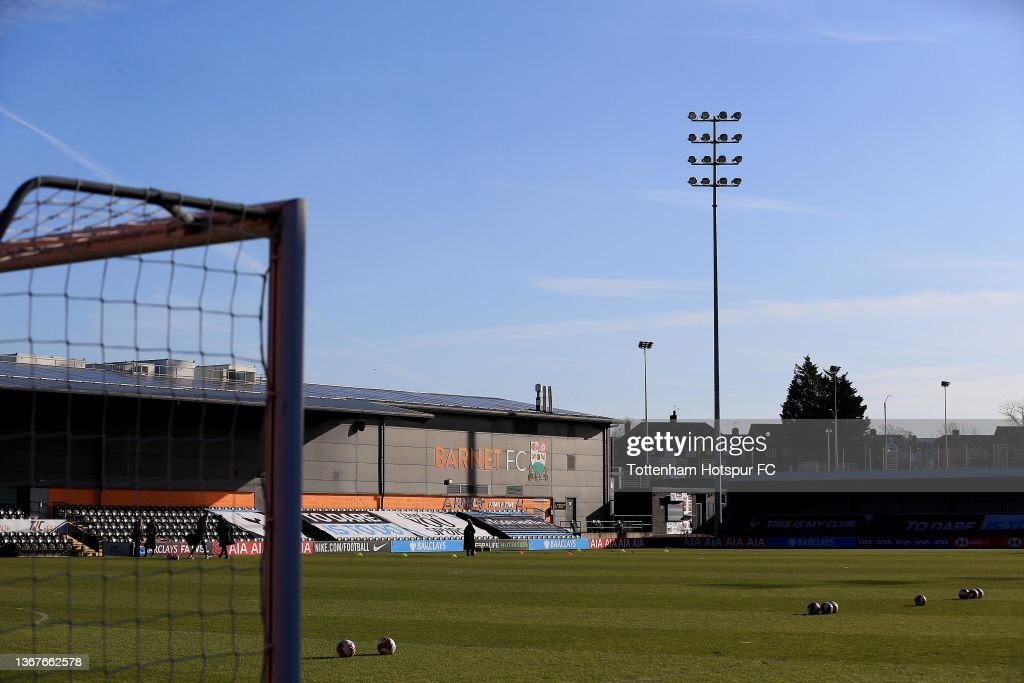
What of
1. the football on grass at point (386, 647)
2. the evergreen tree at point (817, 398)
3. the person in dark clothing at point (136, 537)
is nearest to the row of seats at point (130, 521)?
the person in dark clothing at point (136, 537)

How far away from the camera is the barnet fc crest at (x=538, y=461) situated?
7431cm

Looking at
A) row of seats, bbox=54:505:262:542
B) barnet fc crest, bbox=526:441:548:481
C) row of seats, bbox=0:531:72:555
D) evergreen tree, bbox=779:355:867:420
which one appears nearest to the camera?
row of seats, bbox=0:531:72:555

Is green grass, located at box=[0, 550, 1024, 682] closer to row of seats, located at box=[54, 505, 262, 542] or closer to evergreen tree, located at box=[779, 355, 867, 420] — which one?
row of seats, located at box=[54, 505, 262, 542]

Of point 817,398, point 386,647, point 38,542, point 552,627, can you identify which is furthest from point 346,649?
point 817,398

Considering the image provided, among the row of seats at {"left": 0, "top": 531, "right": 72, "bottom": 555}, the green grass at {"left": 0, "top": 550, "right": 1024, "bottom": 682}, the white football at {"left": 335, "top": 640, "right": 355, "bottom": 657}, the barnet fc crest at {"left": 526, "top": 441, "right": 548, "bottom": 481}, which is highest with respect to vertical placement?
the barnet fc crest at {"left": 526, "top": 441, "right": 548, "bottom": 481}

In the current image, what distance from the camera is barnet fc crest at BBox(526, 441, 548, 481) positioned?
7431 centimetres

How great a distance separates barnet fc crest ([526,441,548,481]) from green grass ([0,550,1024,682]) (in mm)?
45104

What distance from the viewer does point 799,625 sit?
53.2ft

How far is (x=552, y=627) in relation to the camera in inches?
642

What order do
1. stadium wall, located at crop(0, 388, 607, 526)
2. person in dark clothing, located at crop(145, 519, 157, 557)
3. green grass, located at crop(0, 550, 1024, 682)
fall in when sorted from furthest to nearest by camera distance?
stadium wall, located at crop(0, 388, 607, 526) → person in dark clothing, located at crop(145, 519, 157, 557) → green grass, located at crop(0, 550, 1024, 682)

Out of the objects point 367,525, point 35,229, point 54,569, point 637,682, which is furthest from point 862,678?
point 367,525

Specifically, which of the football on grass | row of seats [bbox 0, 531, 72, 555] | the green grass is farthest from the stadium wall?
the football on grass

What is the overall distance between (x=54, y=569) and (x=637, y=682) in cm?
2708

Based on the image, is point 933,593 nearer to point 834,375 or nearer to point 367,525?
point 367,525
